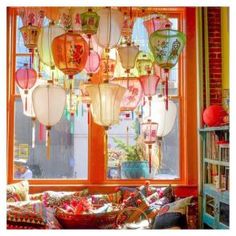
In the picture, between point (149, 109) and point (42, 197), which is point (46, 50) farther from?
point (42, 197)

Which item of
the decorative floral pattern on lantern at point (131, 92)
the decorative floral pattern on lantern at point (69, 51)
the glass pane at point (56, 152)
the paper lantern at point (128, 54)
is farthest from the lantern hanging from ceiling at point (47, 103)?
the glass pane at point (56, 152)

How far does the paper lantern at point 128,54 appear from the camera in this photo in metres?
4.54

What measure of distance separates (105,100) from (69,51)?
1.80 feet

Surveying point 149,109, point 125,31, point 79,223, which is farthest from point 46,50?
point 79,223

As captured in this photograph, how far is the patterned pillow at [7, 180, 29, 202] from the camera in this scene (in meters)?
5.33

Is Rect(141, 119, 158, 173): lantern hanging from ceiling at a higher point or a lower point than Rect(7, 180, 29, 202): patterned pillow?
higher

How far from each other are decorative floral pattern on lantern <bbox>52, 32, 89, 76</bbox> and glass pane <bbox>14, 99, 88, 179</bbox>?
6.18 feet

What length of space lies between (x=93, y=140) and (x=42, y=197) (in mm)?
981

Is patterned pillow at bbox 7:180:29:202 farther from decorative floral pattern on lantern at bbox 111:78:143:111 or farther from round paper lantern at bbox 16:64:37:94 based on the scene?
decorative floral pattern on lantern at bbox 111:78:143:111

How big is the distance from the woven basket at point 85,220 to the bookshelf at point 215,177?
1.50 m

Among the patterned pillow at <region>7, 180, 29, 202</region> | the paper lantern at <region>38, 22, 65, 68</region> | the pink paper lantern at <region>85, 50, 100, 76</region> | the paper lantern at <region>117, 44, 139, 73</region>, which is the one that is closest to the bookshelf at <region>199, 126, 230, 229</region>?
the paper lantern at <region>117, 44, 139, 73</region>

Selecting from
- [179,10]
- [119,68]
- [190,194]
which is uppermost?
[179,10]

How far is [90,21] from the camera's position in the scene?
4043mm
